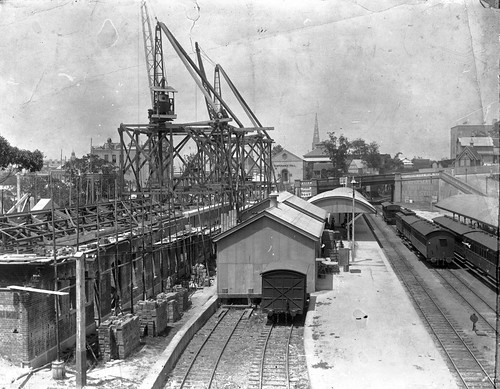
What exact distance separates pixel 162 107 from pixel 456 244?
2232cm

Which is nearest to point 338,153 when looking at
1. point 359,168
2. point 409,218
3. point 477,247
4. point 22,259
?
point 359,168

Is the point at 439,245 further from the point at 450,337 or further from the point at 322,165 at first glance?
the point at 322,165

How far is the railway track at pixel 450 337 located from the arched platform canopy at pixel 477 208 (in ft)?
16.4

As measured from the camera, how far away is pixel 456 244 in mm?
30312

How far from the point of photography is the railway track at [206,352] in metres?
13.8

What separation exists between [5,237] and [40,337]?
5795mm

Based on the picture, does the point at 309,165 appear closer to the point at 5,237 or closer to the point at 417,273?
the point at 417,273

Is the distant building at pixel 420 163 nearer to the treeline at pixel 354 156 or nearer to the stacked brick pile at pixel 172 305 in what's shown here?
the treeline at pixel 354 156

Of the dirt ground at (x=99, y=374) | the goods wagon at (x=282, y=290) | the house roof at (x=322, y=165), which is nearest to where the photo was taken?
the dirt ground at (x=99, y=374)

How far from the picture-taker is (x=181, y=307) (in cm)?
2008

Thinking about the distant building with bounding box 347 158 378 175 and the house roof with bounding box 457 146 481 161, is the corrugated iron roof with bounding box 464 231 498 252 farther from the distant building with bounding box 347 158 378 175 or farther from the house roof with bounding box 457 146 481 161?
the distant building with bounding box 347 158 378 175

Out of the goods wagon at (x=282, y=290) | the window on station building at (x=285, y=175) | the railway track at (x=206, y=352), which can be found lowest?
the railway track at (x=206, y=352)

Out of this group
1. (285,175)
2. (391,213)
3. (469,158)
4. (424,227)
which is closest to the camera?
(424,227)

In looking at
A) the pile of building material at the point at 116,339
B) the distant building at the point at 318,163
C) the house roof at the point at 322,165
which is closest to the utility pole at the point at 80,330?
the pile of building material at the point at 116,339
